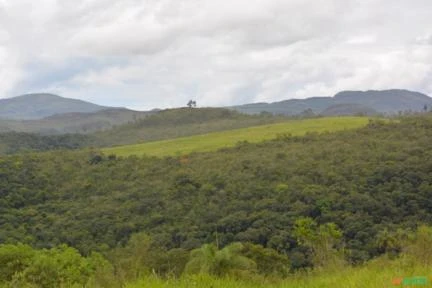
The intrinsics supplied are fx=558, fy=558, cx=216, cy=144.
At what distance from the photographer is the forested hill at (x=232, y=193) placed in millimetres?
57188

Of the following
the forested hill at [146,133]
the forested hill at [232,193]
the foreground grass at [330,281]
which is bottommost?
the forested hill at [232,193]

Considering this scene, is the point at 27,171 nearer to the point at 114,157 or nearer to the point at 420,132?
the point at 114,157

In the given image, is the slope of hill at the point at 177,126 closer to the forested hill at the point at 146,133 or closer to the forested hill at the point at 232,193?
the forested hill at the point at 146,133

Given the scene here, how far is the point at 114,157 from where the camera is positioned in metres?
99.8

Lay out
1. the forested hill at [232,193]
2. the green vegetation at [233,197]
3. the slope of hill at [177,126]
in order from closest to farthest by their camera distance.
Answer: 1. the green vegetation at [233,197]
2. the forested hill at [232,193]
3. the slope of hill at [177,126]

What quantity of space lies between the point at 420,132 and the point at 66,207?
2196 inches

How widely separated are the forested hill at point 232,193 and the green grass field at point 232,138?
29.1 ft

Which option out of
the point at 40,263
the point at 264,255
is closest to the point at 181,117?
the point at 264,255

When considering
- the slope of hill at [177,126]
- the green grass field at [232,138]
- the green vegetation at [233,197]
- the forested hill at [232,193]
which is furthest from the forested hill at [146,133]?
the green vegetation at [233,197]

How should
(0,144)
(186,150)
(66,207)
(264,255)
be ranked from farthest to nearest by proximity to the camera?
(0,144) → (186,150) → (66,207) → (264,255)

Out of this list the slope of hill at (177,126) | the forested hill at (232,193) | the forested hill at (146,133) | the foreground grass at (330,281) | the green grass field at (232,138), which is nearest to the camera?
the foreground grass at (330,281)

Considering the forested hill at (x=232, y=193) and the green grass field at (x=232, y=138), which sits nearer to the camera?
the forested hill at (x=232, y=193)

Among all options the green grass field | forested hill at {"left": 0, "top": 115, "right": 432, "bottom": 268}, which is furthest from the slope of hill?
forested hill at {"left": 0, "top": 115, "right": 432, "bottom": 268}

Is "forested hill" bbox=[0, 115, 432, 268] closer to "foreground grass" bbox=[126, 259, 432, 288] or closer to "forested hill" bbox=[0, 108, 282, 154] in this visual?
"foreground grass" bbox=[126, 259, 432, 288]
